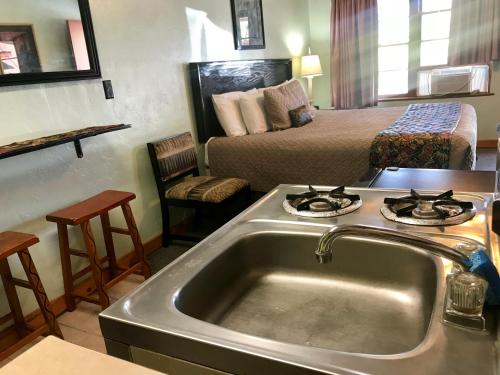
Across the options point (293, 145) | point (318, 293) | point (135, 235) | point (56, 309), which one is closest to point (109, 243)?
point (135, 235)

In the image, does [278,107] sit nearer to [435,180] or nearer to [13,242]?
[435,180]

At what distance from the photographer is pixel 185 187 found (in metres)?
3.00

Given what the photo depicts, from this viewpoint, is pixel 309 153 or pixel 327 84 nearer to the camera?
pixel 309 153

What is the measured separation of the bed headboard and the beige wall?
1.81 meters

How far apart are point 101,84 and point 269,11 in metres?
2.81

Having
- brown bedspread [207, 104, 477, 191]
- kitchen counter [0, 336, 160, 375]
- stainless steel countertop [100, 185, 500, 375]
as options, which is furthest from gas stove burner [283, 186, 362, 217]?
brown bedspread [207, 104, 477, 191]

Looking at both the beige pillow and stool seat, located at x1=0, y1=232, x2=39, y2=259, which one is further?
the beige pillow

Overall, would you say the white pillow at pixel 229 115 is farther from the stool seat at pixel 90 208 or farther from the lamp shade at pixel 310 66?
the lamp shade at pixel 310 66

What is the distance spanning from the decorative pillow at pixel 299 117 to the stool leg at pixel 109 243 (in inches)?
76.1

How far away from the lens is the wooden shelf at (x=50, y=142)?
6.21 feet

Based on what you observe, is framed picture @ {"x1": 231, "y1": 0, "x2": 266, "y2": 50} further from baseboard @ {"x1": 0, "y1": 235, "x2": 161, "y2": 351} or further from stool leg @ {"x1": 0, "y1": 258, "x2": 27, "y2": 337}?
stool leg @ {"x1": 0, "y1": 258, "x2": 27, "y2": 337}

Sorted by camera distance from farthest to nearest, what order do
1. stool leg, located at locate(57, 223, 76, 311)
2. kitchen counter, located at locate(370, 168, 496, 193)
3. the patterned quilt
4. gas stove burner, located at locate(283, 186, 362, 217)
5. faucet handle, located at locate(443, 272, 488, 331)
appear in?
the patterned quilt, stool leg, located at locate(57, 223, 76, 311), kitchen counter, located at locate(370, 168, 496, 193), gas stove burner, located at locate(283, 186, 362, 217), faucet handle, located at locate(443, 272, 488, 331)

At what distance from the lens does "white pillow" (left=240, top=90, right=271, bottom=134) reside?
3.61 m

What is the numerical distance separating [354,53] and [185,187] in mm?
3584
